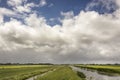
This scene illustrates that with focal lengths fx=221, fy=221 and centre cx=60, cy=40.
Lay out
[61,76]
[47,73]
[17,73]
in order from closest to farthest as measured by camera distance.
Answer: [61,76], [17,73], [47,73]

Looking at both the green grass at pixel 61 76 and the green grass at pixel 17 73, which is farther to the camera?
the green grass at pixel 17 73

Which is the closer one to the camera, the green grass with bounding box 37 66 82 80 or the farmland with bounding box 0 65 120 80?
the green grass with bounding box 37 66 82 80

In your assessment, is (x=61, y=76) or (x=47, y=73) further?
(x=47, y=73)

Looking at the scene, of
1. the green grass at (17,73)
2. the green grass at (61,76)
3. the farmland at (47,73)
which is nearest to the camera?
the green grass at (61,76)

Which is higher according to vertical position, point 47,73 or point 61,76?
point 47,73

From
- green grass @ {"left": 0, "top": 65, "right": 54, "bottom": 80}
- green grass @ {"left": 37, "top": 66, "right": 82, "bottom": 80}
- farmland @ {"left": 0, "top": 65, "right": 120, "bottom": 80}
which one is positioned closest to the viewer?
green grass @ {"left": 37, "top": 66, "right": 82, "bottom": 80}

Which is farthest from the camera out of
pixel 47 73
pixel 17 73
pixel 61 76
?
pixel 47 73

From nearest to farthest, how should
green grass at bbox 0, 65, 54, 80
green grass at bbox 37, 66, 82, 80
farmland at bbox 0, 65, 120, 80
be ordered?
green grass at bbox 37, 66, 82, 80 < farmland at bbox 0, 65, 120, 80 < green grass at bbox 0, 65, 54, 80

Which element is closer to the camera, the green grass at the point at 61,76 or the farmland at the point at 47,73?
the green grass at the point at 61,76

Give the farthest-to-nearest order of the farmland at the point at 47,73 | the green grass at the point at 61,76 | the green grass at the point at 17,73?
the green grass at the point at 17,73, the farmland at the point at 47,73, the green grass at the point at 61,76

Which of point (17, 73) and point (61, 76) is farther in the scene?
point (17, 73)

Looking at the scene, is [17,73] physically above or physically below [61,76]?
above

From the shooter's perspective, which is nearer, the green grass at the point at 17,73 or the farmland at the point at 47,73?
the farmland at the point at 47,73
